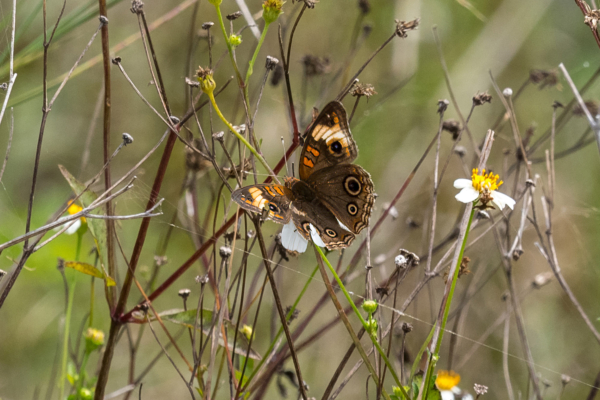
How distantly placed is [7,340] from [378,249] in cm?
168

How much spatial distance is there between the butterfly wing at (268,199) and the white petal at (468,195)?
1.19 feet

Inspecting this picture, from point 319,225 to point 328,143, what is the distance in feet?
0.67

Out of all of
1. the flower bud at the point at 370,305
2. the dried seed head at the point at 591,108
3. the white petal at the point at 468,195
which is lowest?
the flower bud at the point at 370,305

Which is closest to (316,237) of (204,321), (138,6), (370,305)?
(370,305)

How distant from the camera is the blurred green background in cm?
205

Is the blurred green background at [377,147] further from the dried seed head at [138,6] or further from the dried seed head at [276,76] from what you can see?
the dried seed head at [138,6]

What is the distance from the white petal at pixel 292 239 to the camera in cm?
101

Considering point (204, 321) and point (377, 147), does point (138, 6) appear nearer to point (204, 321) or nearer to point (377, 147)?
point (204, 321)

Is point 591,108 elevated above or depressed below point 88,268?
above

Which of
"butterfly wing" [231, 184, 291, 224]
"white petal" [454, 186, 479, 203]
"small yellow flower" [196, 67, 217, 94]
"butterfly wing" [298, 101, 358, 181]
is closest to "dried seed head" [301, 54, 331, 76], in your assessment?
"butterfly wing" [298, 101, 358, 181]

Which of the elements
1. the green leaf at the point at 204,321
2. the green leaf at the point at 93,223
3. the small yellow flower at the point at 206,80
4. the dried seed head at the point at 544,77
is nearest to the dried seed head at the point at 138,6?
the small yellow flower at the point at 206,80

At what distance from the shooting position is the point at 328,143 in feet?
3.88

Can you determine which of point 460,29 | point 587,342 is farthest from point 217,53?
point 587,342

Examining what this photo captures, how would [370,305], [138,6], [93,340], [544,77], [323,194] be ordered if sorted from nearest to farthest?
[370,305], [138,6], [93,340], [323,194], [544,77]
